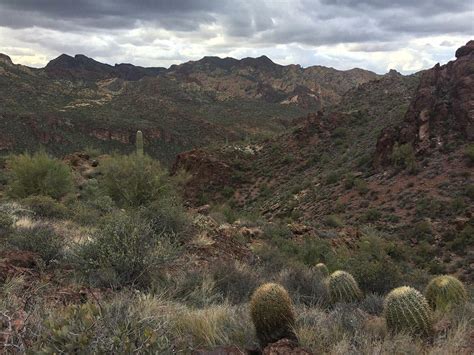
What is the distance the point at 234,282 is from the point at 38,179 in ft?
53.3

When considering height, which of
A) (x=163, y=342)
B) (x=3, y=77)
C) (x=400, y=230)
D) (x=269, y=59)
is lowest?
(x=400, y=230)

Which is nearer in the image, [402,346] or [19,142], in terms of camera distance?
[402,346]

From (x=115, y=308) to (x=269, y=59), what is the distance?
645ft

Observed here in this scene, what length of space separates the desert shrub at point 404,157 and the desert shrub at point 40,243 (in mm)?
22303

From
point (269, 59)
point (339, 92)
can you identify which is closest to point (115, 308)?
point (339, 92)

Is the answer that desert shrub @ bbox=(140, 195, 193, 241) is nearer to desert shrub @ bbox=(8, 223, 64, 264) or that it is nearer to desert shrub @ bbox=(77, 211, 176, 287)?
desert shrub @ bbox=(8, 223, 64, 264)

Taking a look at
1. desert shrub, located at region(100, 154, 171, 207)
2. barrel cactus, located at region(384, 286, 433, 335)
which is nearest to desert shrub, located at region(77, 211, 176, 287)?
barrel cactus, located at region(384, 286, 433, 335)

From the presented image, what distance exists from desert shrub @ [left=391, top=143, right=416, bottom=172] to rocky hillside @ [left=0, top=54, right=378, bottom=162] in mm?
25539

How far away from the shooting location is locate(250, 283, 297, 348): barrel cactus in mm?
4605

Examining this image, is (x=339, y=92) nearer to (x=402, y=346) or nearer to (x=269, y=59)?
(x=269, y=59)

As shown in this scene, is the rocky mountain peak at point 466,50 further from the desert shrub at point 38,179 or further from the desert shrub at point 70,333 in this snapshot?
the desert shrub at point 70,333

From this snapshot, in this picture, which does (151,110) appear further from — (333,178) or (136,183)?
(136,183)

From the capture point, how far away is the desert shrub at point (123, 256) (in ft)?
21.1

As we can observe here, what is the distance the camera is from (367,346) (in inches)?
161
